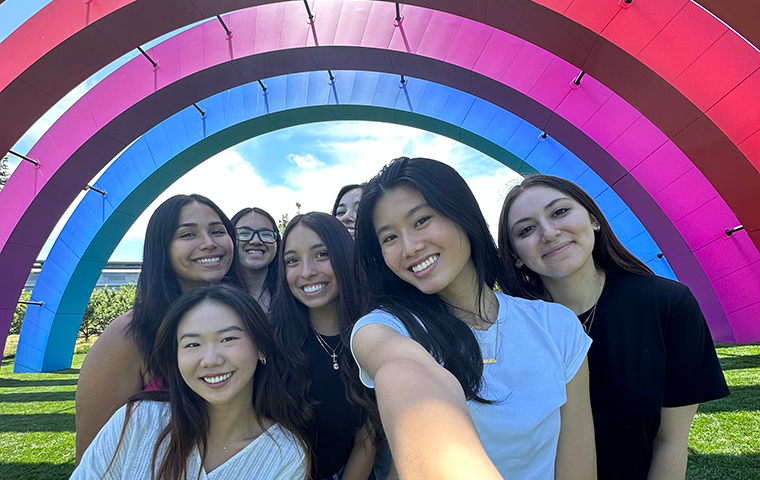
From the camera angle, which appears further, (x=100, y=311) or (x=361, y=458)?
(x=100, y=311)

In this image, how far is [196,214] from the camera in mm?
2994

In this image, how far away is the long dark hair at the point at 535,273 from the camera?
6.93ft

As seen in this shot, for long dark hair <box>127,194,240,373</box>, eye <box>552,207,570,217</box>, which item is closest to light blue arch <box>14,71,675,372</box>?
long dark hair <box>127,194,240,373</box>

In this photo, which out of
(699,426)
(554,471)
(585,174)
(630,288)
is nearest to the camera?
(554,471)

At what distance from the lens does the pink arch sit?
7426 mm

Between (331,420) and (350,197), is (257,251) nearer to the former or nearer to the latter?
(350,197)

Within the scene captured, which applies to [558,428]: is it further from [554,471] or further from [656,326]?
[656,326]

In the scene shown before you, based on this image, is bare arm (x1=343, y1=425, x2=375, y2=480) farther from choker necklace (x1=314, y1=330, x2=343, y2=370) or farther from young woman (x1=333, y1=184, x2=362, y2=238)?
young woman (x1=333, y1=184, x2=362, y2=238)

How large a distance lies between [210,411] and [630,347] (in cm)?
212

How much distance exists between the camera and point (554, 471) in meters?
1.56

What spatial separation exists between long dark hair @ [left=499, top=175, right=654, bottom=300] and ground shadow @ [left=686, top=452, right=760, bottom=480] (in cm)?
283

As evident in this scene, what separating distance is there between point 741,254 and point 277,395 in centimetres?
886

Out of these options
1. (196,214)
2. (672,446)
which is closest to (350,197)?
(196,214)

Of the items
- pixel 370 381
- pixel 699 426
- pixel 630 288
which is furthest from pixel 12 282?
pixel 699 426
